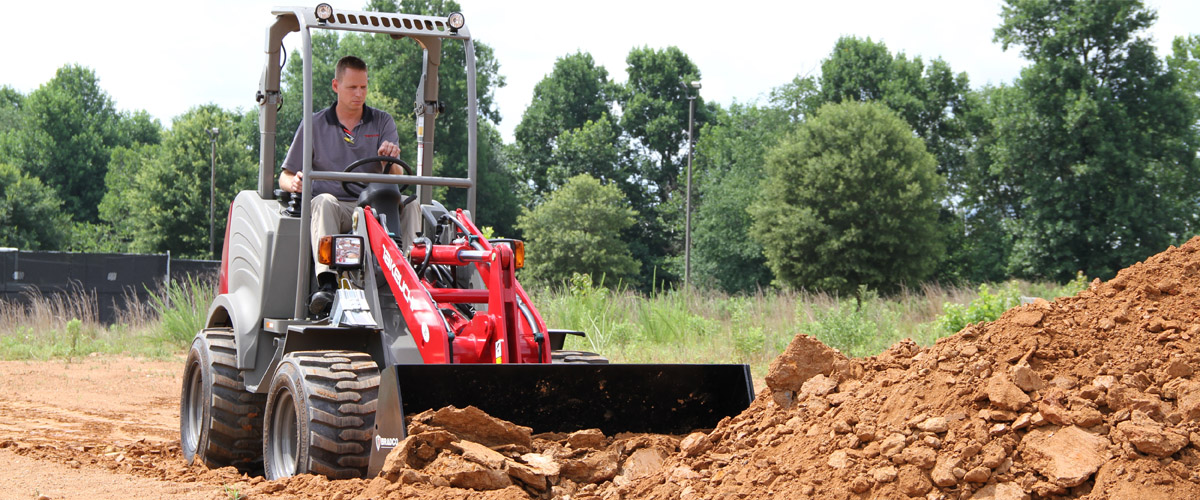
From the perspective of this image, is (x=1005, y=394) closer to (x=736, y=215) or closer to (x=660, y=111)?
(x=736, y=215)

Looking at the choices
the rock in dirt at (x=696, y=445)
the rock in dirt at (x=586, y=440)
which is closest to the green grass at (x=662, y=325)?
the rock in dirt at (x=586, y=440)

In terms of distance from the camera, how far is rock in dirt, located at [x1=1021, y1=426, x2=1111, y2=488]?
156 inches

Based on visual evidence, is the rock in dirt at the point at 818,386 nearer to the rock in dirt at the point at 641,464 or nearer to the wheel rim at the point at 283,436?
the rock in dirt at the point at 641,464

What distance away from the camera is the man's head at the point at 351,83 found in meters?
6.46

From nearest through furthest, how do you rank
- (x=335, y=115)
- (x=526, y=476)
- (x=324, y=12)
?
(x=526, y=476) < (x=324, y=12) < (x=335, y=115)

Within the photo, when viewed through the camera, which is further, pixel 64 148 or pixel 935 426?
pixel 64 148

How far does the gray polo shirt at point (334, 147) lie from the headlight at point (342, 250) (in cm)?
66

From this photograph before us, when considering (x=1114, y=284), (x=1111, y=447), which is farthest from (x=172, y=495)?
(x=1114, y=284)

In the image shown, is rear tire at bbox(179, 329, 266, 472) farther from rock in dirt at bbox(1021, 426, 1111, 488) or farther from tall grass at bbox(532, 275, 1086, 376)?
tall grass at bbox(532, 275, 1086, 376)

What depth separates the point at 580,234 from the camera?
5159 centimetres

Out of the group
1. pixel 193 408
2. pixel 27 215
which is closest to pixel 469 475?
pixel 193 408

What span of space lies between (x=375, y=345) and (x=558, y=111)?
5996cm

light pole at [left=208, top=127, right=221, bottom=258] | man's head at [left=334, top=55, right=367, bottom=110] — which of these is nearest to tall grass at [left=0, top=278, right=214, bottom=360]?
man's head at [left=334, top=55, right=367, bottom=110]

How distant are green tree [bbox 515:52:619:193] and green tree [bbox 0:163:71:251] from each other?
2610cm
